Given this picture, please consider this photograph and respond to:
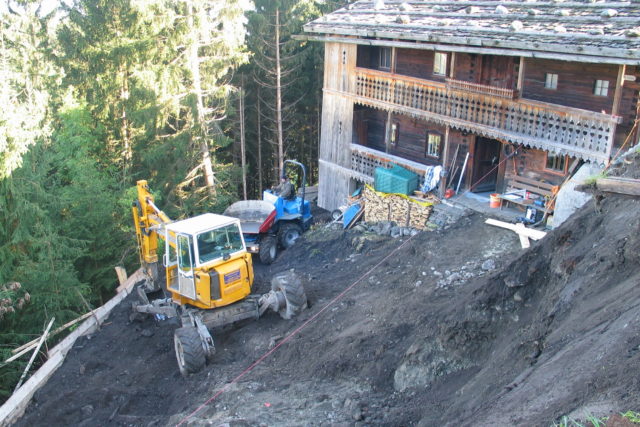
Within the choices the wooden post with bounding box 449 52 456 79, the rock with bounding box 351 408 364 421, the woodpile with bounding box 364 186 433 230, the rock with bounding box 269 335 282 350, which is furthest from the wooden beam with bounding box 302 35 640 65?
the rock with bounding box 351 408 364 421

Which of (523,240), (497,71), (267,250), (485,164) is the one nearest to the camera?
(523,240)

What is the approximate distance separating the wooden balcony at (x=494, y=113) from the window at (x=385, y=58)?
1.42m

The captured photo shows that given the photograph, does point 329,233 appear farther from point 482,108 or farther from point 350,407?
point 350,407

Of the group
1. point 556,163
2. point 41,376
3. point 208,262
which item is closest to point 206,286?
point 208,262

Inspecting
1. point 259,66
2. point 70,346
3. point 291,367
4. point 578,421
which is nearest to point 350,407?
point 291,367

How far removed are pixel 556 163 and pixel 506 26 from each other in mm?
4579

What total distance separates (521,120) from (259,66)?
17.7 m

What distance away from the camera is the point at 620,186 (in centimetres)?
707

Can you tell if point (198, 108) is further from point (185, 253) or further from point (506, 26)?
point (185, 253)

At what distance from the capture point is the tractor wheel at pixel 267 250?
64.1 ft

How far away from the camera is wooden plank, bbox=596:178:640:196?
7.00 metres

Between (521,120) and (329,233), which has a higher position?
(521,120)

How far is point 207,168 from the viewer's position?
2778 centimetres

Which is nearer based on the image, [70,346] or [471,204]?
[70,346]
